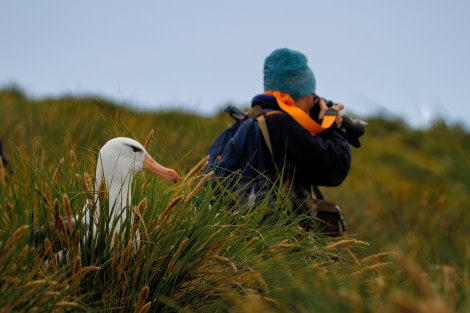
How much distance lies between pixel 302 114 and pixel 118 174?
1451 millimetres

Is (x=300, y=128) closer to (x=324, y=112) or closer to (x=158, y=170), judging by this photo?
(x=324, y=112)

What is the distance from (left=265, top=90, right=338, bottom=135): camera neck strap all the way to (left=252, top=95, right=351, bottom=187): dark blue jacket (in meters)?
0.07

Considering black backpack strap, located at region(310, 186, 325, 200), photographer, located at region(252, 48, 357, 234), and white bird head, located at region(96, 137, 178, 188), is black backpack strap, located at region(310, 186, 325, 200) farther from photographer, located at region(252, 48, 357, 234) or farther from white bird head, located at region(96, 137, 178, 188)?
white bird head, located at region(96, 137, 178, 188)

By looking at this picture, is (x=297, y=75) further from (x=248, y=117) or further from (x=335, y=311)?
(x=335, y=311)

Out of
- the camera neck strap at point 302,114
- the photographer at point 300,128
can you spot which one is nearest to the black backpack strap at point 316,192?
the photographer at point 300,128

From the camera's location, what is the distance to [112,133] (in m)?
3.53

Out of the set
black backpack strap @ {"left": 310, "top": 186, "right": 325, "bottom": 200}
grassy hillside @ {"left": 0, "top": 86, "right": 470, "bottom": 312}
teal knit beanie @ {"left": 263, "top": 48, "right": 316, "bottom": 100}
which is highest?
teal knit beanie @ {"left": 263, "top": 48, "right": 316, "bottom": 100}

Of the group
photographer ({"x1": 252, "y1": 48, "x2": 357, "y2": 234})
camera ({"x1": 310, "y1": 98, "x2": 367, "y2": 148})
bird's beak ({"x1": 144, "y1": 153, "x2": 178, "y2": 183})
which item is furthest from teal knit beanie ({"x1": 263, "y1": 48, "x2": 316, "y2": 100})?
bird's beak ({"x1": 144, "y1": 153, "x2": 178, "y2": 183})

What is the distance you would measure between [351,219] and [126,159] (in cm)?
493

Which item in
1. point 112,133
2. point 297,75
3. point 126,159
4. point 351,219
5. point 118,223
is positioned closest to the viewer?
point 118,223

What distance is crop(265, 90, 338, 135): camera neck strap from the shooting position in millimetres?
4160

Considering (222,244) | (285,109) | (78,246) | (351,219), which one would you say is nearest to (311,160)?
(285,109)

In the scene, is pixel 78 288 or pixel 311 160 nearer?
pixel 78 288

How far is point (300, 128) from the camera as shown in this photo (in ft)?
13.2
